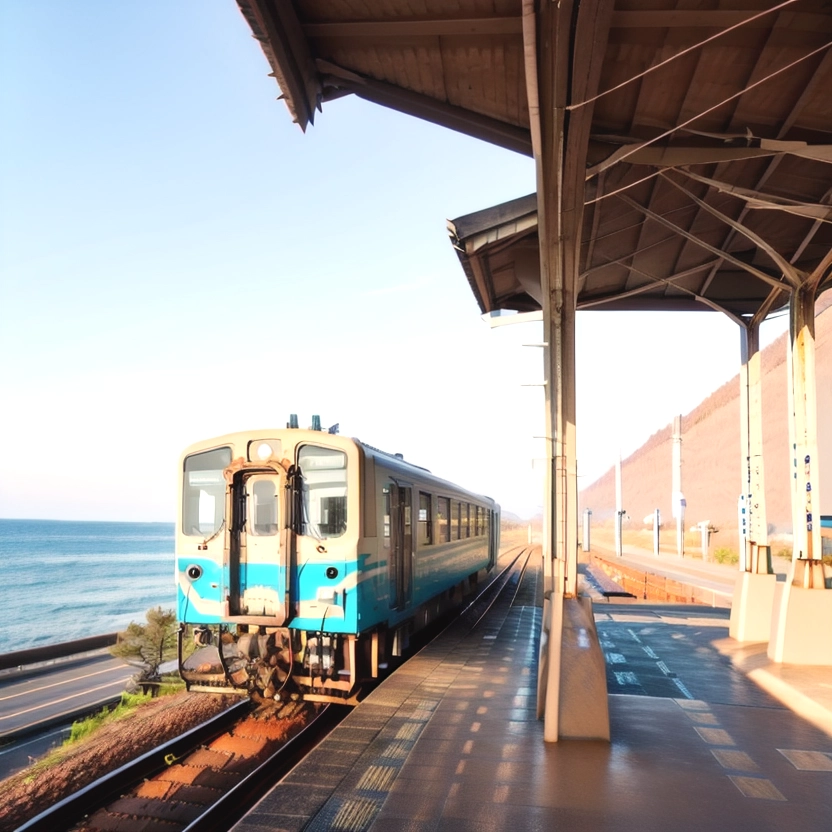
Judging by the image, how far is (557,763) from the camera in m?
5.59

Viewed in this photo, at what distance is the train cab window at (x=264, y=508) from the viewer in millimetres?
8188

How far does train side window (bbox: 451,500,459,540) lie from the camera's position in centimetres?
1383

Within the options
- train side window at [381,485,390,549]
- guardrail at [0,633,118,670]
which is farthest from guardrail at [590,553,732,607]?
guardrail at [0,633,118,670]

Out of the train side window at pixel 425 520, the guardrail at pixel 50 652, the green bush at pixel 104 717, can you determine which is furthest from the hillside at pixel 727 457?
the green bush at pixel 104 717

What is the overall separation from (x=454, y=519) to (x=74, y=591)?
50.8 meters

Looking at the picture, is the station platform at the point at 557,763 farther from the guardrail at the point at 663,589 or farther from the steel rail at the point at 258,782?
→ the guardrail at the point at 663,589

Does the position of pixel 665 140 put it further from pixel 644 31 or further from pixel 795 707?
pixel 795 707

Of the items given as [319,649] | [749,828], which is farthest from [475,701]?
[749,828]

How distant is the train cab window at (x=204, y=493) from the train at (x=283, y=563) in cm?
1

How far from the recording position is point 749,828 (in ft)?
14.6

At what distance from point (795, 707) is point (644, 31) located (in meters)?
6.15

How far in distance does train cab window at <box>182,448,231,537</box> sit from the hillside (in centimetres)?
3215

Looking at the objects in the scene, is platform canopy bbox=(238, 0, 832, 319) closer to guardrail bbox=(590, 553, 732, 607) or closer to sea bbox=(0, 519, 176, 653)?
guardrail bbox=(590, 553, 732, 607)

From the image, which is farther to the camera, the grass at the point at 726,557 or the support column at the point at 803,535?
the grass at the point at 726,557
